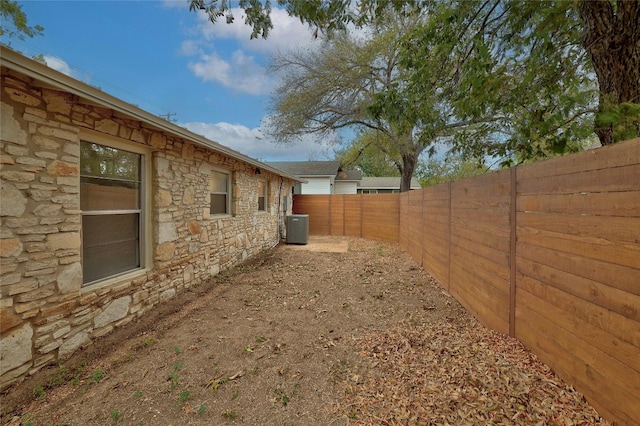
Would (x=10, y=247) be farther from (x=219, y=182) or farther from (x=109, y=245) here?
(x=219, y=182)

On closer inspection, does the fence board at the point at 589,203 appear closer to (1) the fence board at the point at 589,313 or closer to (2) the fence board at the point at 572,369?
(1) the fence board at the point at 589,313

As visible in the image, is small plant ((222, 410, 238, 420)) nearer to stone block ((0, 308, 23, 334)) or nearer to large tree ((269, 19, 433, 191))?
stone block ((0, 308, 23, 334))

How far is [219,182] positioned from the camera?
6.75 m

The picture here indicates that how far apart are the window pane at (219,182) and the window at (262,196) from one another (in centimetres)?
223

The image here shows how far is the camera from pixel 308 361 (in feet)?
9.93

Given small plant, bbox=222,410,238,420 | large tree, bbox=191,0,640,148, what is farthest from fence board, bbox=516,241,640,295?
small plant, bbox=222,410,238,420

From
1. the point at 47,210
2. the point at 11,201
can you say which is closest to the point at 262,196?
the point at 47,210

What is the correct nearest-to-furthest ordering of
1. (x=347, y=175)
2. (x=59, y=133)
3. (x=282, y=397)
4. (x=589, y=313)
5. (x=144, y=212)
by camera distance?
(x=589, y=313) → (x=282, y=397) → (x=59, y=133) → (x=144, y=212) → (x=347, y=175)

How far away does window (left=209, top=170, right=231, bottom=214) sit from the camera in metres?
6.44

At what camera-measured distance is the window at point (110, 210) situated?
134 inches

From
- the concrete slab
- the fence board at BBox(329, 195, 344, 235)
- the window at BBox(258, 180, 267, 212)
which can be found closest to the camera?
the window at BBox(258, 180, 267, 212)

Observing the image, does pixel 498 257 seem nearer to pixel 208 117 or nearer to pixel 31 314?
pixel 31 314

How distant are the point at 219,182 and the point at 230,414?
5312 mm

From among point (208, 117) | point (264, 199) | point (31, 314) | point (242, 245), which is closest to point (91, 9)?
point (31, 314)
